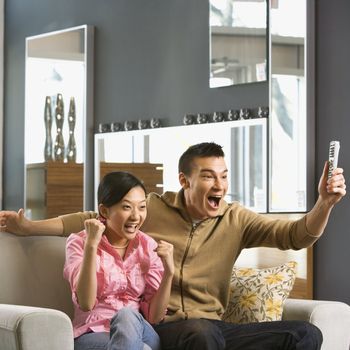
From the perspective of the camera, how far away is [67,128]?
7.51 meters

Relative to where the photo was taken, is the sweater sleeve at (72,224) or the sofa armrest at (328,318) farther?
the sweater sleeve at (72,224)

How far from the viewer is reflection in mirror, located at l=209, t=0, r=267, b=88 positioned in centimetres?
575

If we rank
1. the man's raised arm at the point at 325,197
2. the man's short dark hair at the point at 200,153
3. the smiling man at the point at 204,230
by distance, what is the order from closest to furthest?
1. the man's raised arm at the point at 325,197
2. the smiling man at the point at 204,230
3. the man's short dark hair at the point at 200,153

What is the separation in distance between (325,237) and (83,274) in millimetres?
2315

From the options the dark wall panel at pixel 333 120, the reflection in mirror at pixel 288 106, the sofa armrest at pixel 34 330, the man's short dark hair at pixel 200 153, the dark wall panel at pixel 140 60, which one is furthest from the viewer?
the dark wall panel at pixel 140 60

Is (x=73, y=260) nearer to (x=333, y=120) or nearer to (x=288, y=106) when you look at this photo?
(x=333, y=120)

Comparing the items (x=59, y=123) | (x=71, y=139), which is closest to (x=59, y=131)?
(x=59, y=123)

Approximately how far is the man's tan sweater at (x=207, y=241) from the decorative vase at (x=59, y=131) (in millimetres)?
3905

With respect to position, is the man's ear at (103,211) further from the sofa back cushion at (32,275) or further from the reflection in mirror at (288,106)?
the reflection in mirror at (288,106)

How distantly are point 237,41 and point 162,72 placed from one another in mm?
945

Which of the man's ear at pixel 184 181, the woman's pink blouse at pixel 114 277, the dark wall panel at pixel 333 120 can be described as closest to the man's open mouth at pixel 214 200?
the man's ear at pixel 184 181

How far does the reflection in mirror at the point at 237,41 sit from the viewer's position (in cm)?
575

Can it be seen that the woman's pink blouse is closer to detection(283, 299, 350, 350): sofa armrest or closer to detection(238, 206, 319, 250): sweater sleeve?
detection(238, 206, 319, 250): sweater sleeve

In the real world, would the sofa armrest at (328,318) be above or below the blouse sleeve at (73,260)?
below
